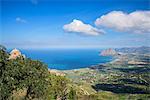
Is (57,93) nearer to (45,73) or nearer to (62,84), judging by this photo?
(62,84)

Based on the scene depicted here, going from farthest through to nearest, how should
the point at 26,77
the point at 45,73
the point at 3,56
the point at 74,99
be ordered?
the point at 74,99 < the point at 45,73 < the point at 26,77 < the point at 3,56

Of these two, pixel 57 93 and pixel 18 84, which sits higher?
pixel 18 84

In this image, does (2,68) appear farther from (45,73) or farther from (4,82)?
(45,73)

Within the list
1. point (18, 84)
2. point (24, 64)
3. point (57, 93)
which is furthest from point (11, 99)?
point (57, 93)

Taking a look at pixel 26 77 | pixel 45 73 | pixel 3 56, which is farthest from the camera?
pixel 45 73

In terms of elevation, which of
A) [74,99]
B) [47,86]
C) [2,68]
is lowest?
[74,99]

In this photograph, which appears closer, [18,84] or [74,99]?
[18,84]

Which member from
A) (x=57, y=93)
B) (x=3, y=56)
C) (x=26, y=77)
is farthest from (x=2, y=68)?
(x=57, y=93)

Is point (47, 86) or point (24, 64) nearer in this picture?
point (24, 64)

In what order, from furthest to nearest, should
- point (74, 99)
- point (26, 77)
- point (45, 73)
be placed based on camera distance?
point (74, 99) < point (45, 73) < point (26, 77)
